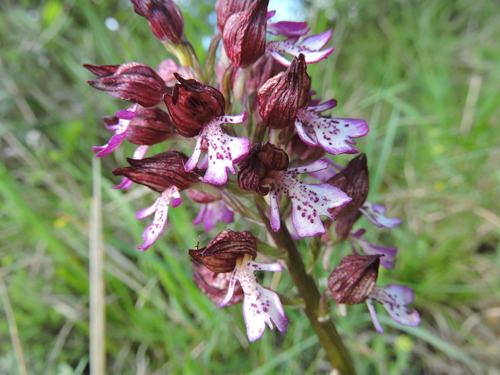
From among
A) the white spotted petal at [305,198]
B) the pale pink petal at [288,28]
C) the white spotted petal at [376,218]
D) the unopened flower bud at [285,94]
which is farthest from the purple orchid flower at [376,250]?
the pale pink petal at [288,28]

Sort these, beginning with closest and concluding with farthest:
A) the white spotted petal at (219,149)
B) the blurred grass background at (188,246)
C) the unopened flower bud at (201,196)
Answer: the white spotted petal at (219,149)
the unopened flower bud at (201,196)
the blurred grass background at (188,246)

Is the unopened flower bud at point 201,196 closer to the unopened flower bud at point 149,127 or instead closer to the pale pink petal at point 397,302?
the unopened flower bud at point 149,127

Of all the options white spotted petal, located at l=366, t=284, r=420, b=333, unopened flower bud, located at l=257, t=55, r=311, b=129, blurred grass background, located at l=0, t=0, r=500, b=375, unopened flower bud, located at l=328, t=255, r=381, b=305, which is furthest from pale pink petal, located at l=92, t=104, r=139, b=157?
blurred grass background, located at l=0, t=0, r=500, b=375

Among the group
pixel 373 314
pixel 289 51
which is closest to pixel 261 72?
pixel 289 51

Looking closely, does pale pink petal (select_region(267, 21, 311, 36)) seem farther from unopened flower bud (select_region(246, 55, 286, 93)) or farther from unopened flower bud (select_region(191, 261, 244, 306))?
unopened flower bud (select_region(191, 261, 244, 306))

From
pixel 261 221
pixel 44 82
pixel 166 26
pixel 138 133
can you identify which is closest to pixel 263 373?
pixel 261 221
